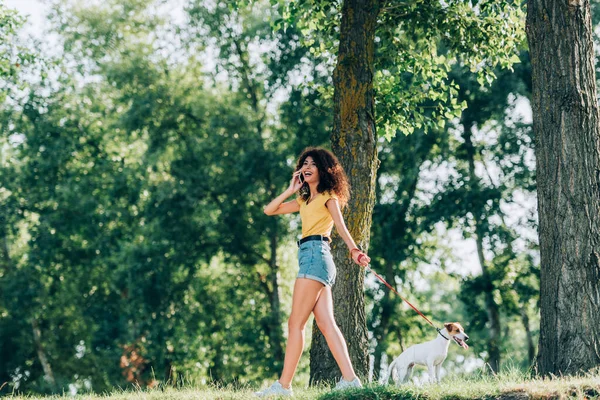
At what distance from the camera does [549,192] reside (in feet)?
27.6

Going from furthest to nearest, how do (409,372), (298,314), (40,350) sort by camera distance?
(40,350), (409,372), (298,314)

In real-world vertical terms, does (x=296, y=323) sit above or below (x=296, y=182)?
below

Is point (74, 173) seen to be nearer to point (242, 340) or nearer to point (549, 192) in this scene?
point (242, 340)

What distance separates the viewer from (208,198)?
1072 inches

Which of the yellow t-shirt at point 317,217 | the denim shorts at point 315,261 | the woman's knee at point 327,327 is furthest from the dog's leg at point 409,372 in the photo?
the yellow t-shirt at point 317,217

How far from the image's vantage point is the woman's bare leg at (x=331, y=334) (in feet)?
24.4

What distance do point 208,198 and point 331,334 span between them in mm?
20116

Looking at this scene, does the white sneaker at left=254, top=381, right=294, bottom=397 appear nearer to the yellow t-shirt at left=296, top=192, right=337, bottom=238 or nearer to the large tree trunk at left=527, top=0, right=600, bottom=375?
the yellow t-shirt at left=296, top=192, right=337, bottom=238

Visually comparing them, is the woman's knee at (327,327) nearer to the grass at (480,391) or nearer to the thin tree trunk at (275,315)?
the grass at (480,391)

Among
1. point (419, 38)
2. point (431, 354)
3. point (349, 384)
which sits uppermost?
point (419, 38)

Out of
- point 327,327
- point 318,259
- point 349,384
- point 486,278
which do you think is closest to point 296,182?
point 318,259

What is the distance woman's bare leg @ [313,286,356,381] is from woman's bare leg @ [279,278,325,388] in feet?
0.24

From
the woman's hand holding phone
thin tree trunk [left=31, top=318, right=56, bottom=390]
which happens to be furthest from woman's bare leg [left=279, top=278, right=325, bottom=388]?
thin tree trunk [left=31, top=318, right=56, bottom=390]

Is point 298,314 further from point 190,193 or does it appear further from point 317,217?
point 190,193
